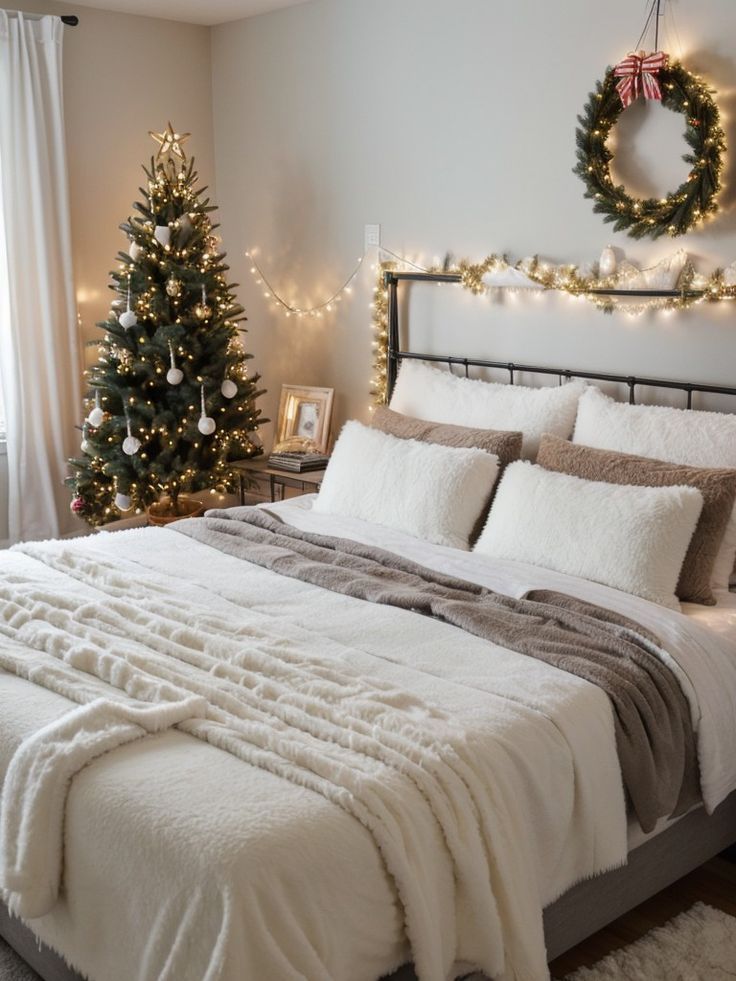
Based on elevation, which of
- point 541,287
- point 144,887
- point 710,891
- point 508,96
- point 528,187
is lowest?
point 710,891

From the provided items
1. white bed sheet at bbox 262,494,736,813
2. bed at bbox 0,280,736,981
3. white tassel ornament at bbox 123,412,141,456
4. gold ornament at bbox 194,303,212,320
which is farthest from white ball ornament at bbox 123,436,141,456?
white bed sheet at bbox 262,494,736,813

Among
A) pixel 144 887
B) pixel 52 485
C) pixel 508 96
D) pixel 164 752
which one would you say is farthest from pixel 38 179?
pixel 144 887

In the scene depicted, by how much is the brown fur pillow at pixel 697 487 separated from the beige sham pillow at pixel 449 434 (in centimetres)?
41

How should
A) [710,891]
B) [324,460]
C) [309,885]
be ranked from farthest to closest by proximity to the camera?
[324,460] → [710,891] → [309,885]

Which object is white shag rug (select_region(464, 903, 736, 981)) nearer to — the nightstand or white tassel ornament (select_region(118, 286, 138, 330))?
the nightstand

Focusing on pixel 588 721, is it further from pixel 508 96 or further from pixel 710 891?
pixel 508 96

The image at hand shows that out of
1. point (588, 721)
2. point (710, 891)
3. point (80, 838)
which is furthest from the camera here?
point (710, 891)

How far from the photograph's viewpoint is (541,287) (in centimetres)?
383

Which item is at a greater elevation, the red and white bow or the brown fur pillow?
the red and white bow

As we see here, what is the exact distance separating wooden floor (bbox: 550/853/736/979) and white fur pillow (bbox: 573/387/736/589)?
74 centimetres

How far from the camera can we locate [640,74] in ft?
10.9

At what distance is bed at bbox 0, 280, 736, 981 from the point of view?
1.78 meters

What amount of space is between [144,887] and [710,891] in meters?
1.57

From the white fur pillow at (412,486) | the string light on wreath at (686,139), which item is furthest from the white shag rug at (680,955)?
the string light on wreath at (686,139)
